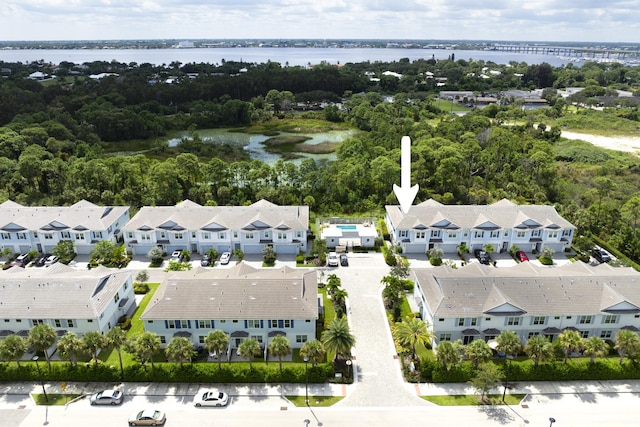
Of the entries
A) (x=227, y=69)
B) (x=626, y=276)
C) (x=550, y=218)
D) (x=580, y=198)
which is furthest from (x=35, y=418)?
(x=227, y=69)

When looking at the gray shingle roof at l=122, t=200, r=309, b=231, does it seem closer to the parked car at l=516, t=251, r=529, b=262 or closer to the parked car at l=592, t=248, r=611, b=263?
the parked car at l=516, t=251, r=529, b=262

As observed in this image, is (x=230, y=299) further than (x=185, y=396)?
Yes

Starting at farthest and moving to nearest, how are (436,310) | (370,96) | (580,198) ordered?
(370,96)
(580,198)
(436,310)

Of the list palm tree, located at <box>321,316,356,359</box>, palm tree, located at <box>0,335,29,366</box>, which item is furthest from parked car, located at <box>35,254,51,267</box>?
palm tree, located at <box>321,316,356,359</box>

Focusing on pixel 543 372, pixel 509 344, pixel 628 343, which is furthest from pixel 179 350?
pixel 628 343

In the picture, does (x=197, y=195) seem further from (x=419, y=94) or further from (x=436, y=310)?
(x=419, y=94)

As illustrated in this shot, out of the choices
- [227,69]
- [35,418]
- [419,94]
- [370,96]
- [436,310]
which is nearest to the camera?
[35,418]

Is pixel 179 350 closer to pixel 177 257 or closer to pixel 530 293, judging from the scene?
pixel 177 257
